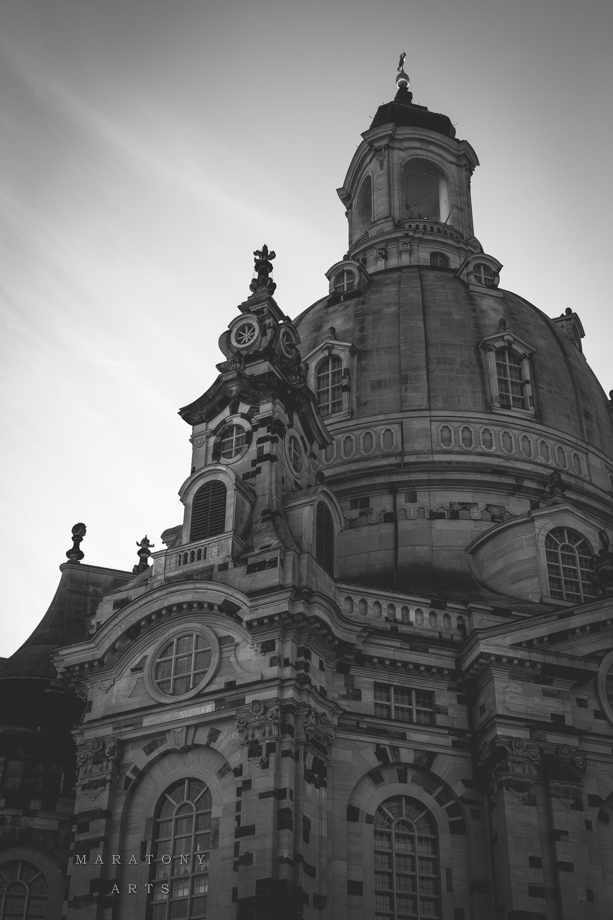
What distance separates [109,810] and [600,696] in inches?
633

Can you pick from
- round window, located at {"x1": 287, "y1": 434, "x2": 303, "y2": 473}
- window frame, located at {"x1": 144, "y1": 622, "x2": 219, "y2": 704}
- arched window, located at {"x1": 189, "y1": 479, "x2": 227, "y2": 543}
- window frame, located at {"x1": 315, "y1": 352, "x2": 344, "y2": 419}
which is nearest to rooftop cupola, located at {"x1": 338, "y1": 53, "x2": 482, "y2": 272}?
window frame, located at {"x1": 315, "y1": 352, "x2": 344, "y2": 419}

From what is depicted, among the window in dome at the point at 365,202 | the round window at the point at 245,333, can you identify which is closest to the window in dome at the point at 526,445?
the round window at the point at 245,333

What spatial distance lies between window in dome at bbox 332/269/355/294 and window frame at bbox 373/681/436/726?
1040 inches

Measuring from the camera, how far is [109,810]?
3859 centimetres

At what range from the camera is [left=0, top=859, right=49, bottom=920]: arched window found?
1635 inches

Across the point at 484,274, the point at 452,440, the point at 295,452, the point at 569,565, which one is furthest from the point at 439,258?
the point at 569,565

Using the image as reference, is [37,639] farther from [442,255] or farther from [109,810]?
[442,255]

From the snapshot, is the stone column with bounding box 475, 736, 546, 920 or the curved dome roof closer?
the stone column with bounding box 475, 736, 546, 920

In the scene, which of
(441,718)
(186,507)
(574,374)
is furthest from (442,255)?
(441,718)

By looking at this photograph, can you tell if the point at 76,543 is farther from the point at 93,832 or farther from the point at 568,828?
the point at 568,828

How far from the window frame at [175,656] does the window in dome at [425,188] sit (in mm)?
40605

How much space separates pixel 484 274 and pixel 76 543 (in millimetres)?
25384

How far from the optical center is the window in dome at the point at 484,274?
6406cm

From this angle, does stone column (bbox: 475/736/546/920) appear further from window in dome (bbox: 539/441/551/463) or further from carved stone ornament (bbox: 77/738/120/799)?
window in dome (bbox: 539/441/551/463)
